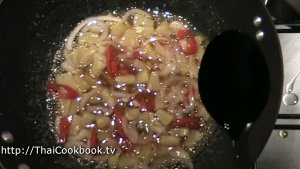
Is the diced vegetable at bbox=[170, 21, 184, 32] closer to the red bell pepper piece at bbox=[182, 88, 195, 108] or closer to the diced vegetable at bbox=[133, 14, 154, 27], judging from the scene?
the diced vegetable at bbox=[133, 14, 154, 27]

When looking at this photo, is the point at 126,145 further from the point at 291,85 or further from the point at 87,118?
the point at 291,85

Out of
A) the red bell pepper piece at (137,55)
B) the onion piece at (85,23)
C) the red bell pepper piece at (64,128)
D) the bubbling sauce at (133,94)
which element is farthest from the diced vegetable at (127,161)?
the onion piece at (85,23)

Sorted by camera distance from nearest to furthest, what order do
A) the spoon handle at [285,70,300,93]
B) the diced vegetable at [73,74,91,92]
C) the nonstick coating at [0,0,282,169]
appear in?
the nonstick coating at [0,0,282,169], the spoon handle at [285,70,300,93], the diced vegetable at [73,74,91,92]

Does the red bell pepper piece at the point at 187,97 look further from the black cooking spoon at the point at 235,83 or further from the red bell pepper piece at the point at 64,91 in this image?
the red bell pepper piece at the point at 64,91

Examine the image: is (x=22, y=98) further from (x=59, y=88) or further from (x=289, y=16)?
(x=289, y=16)

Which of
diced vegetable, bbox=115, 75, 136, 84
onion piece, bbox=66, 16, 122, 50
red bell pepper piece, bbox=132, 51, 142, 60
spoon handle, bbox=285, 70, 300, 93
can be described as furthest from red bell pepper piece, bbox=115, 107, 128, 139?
spoon handle, bbox=285, 70, 300, 93

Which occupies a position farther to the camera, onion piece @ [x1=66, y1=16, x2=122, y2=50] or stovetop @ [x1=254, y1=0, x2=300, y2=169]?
onion piece @ [x1=66, y1=16, x2=122, y2=50]

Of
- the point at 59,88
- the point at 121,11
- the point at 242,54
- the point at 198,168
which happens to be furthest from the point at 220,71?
the point at 59,88
